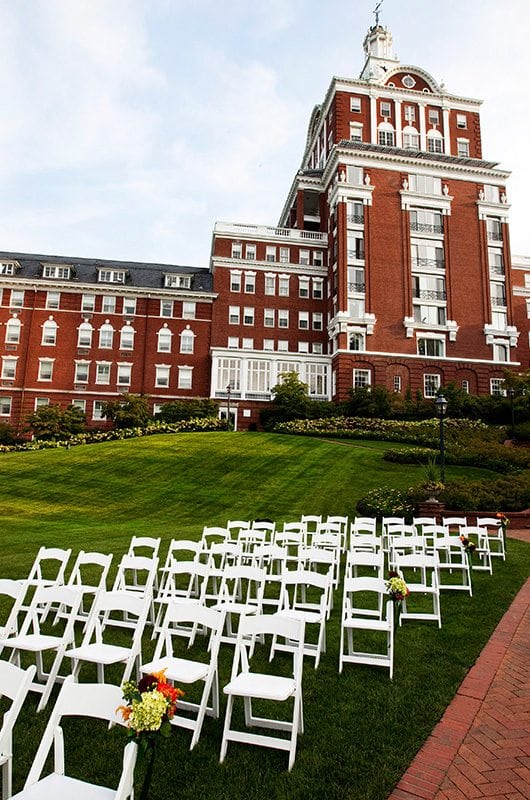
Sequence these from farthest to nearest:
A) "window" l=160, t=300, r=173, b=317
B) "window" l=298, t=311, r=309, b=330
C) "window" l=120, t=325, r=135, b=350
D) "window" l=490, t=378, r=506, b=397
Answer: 1. "window" l=298, t=311, r=309, b=330
2. "window" l=160, t=300, r=173, b=317
3. "window" l=120, t=325, r=135, b=350
4. "window" l=490, t=378, r=506, b=397

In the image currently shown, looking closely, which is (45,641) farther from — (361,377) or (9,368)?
(9,368)

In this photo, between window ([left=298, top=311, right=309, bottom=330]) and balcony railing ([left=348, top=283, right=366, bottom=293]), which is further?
window ([left=298, top=311, right=309, bottom=330])

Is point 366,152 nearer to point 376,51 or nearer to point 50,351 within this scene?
point 376,51

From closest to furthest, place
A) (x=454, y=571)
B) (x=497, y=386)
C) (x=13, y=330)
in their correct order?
(x=454, y=571)
(x=497, y=386)
(x=13, y=330)

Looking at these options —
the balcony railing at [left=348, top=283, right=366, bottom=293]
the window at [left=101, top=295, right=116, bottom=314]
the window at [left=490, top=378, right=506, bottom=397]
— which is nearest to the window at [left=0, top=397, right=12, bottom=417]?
the window at [left=101, top=295, right=116, bottom=314]

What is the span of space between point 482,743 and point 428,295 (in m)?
45.4

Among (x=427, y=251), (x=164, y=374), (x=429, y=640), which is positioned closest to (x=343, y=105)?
(x=427, y=251)

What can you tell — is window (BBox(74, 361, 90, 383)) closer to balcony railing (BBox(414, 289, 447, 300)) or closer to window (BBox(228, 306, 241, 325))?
window (BBox(228, 306, 241, 325))

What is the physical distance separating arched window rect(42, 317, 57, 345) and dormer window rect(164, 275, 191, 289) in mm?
10677

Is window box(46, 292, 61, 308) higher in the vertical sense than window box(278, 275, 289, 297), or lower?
lower

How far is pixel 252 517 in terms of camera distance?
18797 mm

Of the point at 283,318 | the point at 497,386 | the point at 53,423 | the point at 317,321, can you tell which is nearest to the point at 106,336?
the point at 53,423

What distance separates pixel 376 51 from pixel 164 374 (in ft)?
129

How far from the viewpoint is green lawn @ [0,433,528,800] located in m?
4.21
